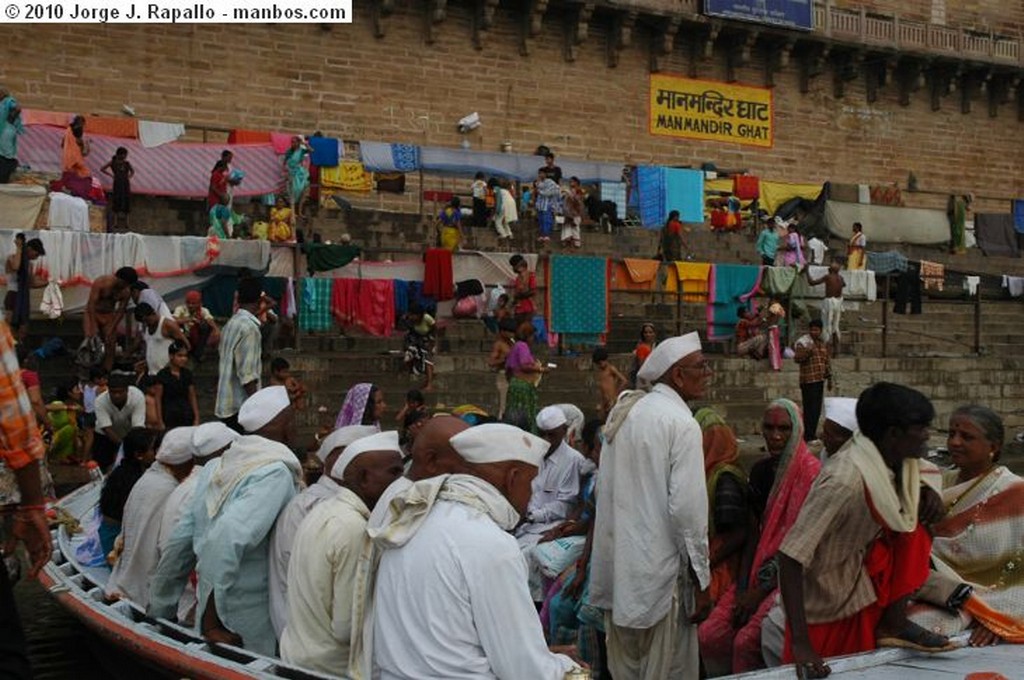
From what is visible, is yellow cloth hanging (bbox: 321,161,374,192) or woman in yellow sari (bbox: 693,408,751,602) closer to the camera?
woman in yellow sari (bbox: 693,408,751,602)

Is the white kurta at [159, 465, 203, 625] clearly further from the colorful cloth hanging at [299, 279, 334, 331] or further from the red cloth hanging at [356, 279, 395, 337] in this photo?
the red cloth hanging at [356, 279, 395, 337]

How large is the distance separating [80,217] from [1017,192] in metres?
23.9

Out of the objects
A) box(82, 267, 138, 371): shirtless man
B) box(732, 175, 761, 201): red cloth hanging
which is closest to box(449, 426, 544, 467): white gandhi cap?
box(82, 267, 138, 371): shirtless man

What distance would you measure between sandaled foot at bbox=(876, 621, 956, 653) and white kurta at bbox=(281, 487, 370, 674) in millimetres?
1657

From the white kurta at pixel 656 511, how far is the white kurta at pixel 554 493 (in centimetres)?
187

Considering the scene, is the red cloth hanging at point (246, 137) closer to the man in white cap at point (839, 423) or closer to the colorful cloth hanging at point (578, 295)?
the colorful cloth hanging at point (578, 295)

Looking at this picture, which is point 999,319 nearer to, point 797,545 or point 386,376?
point 386,376

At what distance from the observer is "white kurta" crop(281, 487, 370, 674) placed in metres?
3.47

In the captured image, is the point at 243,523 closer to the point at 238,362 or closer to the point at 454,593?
the point at 454,593

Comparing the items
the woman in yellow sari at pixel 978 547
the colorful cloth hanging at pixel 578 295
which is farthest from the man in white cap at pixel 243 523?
the colorful cloth hanging at pixel 578 295

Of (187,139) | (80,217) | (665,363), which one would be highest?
(187,139)

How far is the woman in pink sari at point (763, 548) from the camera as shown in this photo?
13.8 feet

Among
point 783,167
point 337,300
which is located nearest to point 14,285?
point 337,300

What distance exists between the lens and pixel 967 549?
4.07 metres
